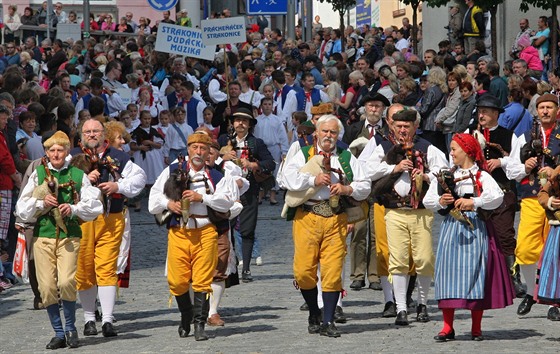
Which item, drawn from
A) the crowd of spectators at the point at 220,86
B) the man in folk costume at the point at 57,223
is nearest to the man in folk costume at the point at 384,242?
the man in folk costume at the point at 57,223

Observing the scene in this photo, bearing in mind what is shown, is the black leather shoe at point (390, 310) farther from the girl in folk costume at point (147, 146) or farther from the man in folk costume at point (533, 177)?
the girl in folk costume at point (147, 146)

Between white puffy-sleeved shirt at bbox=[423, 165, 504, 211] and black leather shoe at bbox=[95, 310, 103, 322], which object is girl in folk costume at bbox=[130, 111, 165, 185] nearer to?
black leather shoe at bbox=[95, 310, 103, 322]

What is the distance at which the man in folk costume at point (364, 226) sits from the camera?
45.1 ft

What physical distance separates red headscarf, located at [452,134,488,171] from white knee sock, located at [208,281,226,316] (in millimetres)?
2476

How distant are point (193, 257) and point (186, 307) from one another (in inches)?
16.1

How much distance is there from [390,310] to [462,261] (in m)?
1.61

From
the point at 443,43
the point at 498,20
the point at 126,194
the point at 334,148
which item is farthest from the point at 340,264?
the point at 498,20

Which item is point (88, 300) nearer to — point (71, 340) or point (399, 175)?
point (71, 340)

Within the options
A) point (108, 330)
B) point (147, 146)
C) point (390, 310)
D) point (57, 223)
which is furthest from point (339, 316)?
point (147, 146)

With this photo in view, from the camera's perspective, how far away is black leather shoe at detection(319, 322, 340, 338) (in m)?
11.3

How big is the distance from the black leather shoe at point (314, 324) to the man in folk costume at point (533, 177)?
6.30ft

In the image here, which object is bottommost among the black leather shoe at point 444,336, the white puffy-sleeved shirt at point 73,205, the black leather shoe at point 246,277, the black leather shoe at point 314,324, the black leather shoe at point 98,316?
the black leather shoe at point 246,277

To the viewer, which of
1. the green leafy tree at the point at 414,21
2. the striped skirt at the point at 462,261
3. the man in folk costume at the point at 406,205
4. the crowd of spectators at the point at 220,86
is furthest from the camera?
the green leafy tree at the point at 414,21

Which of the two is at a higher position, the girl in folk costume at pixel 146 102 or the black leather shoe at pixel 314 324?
the girl in folk costume at pixel 146 102
